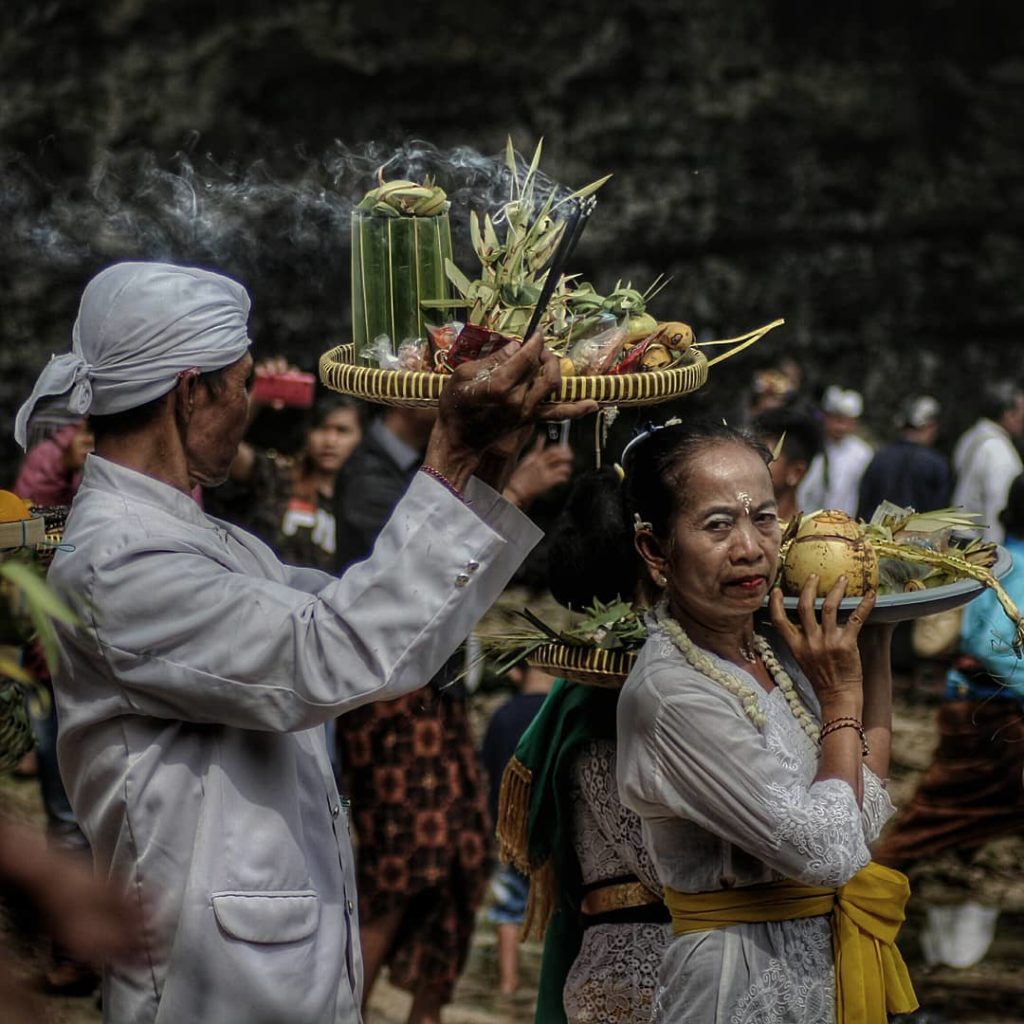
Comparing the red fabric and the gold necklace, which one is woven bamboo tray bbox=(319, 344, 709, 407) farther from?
the red fabric

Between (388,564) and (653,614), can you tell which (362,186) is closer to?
(653,614)

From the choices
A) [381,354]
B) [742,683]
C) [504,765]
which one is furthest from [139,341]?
[504,765]

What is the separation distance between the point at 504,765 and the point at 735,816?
320 cm

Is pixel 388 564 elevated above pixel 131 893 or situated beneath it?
elevated above

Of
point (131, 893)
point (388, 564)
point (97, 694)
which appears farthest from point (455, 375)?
point (131, 893)

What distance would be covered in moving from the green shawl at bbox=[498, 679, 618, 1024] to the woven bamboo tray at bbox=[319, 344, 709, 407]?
93 centimetres

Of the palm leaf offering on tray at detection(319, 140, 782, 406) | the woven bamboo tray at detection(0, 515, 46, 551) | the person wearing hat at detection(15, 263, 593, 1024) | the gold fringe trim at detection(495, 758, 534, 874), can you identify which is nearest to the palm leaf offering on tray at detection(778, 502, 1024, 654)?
the palm leaf offering on tray at detection(319, 140, 782, 406)

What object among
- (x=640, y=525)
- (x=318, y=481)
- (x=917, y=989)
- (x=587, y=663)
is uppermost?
(x=640, y=525)

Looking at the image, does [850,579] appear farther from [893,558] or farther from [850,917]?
[850,917]

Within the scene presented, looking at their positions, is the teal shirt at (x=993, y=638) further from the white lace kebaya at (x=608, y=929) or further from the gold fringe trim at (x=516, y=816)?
the gold fringe trim at (x=516, y=816)

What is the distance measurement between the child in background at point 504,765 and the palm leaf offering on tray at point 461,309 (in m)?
2.86

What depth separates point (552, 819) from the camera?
3.67 metres

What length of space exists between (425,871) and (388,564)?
292 cm

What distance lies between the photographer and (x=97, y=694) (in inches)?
102
